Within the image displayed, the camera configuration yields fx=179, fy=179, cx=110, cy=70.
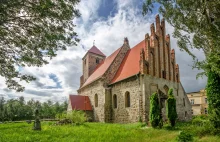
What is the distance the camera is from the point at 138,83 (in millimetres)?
17172

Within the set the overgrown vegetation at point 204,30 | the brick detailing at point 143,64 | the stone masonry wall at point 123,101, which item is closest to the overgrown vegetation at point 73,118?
the stone masonry wall at point 123,101

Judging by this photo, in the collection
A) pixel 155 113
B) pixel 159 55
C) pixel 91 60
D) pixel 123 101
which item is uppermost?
pixel 91 60

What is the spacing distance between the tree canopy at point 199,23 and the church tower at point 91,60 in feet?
80.1

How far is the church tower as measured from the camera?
33.6 m

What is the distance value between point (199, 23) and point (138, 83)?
9.18 metres

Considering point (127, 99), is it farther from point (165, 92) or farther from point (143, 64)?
point (143, 64)

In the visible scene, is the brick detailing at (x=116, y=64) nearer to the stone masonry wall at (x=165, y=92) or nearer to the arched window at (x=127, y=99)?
the arched window at (x=127, y=99)

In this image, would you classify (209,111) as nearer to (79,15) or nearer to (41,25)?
(79,15)

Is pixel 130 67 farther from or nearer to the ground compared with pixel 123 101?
farther from the ground

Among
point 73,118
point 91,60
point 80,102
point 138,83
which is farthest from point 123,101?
point 91,60

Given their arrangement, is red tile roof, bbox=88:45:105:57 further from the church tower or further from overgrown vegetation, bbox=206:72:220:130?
overgrown vegetation, bbox=206:72:220:130

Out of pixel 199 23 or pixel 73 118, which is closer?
pixel 199 23

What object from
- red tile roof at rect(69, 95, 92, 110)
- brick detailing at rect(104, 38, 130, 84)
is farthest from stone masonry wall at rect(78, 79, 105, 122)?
brick detailing at rect(104, 38, 130, 84)

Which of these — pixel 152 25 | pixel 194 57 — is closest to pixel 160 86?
pixel 152 25
